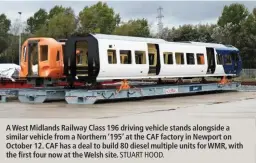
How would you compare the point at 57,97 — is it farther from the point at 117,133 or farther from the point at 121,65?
the point at 117,133

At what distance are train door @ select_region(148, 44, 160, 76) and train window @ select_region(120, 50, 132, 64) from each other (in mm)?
1790

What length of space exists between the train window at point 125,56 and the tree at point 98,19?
1452 inches

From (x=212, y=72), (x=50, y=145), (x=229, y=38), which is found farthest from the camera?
(x=229, y=38)

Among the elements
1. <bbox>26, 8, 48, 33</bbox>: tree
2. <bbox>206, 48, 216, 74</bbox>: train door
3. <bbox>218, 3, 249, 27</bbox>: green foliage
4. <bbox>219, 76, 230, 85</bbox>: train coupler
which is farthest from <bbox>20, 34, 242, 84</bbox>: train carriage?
<bbox>26, 8, 48, 33</bbox>: tree

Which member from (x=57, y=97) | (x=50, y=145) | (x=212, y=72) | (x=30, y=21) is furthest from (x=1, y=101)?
(x=30, y=21)

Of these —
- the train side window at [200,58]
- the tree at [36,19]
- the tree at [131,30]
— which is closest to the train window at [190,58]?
the train side window at [200,58]

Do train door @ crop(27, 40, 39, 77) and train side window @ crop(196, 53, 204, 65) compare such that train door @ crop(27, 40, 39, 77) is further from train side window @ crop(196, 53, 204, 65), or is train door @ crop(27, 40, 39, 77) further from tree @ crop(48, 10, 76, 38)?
tree @ crop(48, 10, 76, 38)

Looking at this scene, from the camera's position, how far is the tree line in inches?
2088

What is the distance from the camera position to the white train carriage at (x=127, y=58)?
1855 cm

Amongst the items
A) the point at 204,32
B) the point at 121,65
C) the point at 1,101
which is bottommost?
the point at 1,101

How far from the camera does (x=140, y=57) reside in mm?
20766

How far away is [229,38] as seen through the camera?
54719 millimetres

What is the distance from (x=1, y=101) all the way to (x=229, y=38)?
3929cm

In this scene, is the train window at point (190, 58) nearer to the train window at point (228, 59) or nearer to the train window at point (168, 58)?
the train window at point (168, 58)
